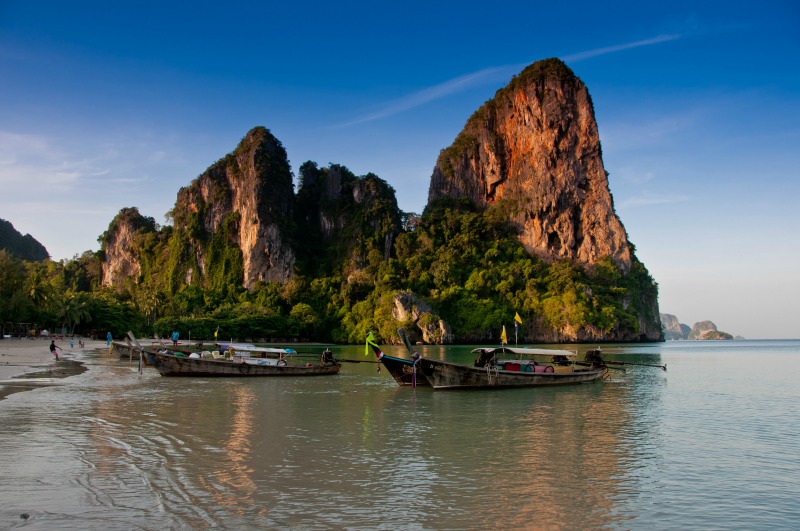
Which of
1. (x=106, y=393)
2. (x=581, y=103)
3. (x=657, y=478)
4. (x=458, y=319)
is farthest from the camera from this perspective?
(x=581, y=103)

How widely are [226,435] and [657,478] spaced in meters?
9.66

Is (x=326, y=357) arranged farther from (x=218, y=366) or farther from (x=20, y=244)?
(x=20, y=244)

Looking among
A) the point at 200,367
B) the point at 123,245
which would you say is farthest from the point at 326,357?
the point at 123,245

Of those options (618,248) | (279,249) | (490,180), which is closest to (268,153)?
(279,249)

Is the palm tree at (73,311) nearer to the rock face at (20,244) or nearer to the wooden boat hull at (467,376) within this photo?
the wooden boat hull at (467,376)

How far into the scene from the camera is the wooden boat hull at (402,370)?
1012 inches

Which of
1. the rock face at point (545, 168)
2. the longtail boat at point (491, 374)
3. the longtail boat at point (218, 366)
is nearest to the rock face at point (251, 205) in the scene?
the rock face at point (545, 168)

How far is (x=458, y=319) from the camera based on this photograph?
89938 millimetres

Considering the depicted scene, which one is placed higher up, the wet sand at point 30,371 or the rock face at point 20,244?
the rock face at point 20,244

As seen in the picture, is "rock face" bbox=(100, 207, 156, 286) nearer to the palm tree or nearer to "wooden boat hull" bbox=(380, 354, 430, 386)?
the palm tree

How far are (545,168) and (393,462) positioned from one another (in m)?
106

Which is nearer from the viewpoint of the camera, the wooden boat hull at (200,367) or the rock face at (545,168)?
the wooden boat hull at (200,367)

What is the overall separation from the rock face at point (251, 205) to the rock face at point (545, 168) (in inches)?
1426

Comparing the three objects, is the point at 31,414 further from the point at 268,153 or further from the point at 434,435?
the point at 268,153
